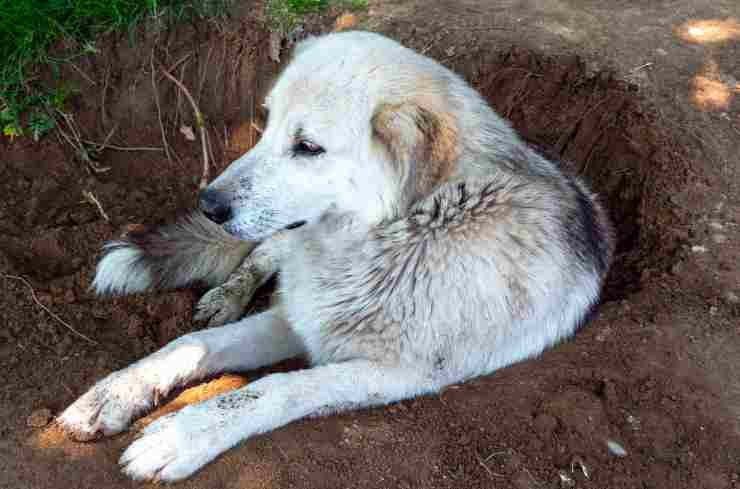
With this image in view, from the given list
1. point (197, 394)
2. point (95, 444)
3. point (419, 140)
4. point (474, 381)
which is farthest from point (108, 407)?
point (419, 140)

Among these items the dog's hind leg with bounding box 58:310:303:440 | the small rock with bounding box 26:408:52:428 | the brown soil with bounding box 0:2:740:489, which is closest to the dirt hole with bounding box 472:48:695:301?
the brown soil with bounding box 0:2:740:489

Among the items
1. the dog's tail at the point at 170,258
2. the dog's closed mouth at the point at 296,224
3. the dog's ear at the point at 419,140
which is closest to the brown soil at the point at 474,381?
the dog's tail at the point at 170,258

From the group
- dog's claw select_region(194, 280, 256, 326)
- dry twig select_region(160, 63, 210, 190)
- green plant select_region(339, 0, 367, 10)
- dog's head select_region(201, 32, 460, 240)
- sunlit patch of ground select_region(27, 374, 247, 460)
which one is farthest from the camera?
green plant select_region(339, 0, 367, 10)

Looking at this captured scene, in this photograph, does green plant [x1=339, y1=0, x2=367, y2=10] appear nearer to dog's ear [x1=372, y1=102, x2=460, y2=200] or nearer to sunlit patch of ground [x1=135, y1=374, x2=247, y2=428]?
dog's ear [x1=372, y1=102, x2=460, y2=200]

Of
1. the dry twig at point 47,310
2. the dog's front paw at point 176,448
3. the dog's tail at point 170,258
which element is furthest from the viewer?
the dog's tail at point 170,258

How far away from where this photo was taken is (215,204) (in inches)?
98.7

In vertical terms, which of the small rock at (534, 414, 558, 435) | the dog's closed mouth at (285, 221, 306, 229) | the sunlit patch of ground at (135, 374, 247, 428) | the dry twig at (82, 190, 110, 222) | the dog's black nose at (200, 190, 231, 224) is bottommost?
the small rock at (534, 414, 558, 435)

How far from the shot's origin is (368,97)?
8.15ft

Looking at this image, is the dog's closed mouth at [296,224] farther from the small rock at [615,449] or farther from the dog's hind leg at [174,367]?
the small rock at [615,449]

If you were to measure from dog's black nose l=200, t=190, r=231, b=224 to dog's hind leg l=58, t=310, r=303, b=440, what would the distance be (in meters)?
0.62

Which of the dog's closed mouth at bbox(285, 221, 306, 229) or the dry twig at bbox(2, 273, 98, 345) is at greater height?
the dog's closed mouth at bbox(285, 221, 306, 229)

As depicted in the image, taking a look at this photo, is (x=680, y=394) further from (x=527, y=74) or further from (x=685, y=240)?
(x=527, y=74)

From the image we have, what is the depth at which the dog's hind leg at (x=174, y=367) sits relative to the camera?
2.46m

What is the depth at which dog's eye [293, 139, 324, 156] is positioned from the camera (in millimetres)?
2504
